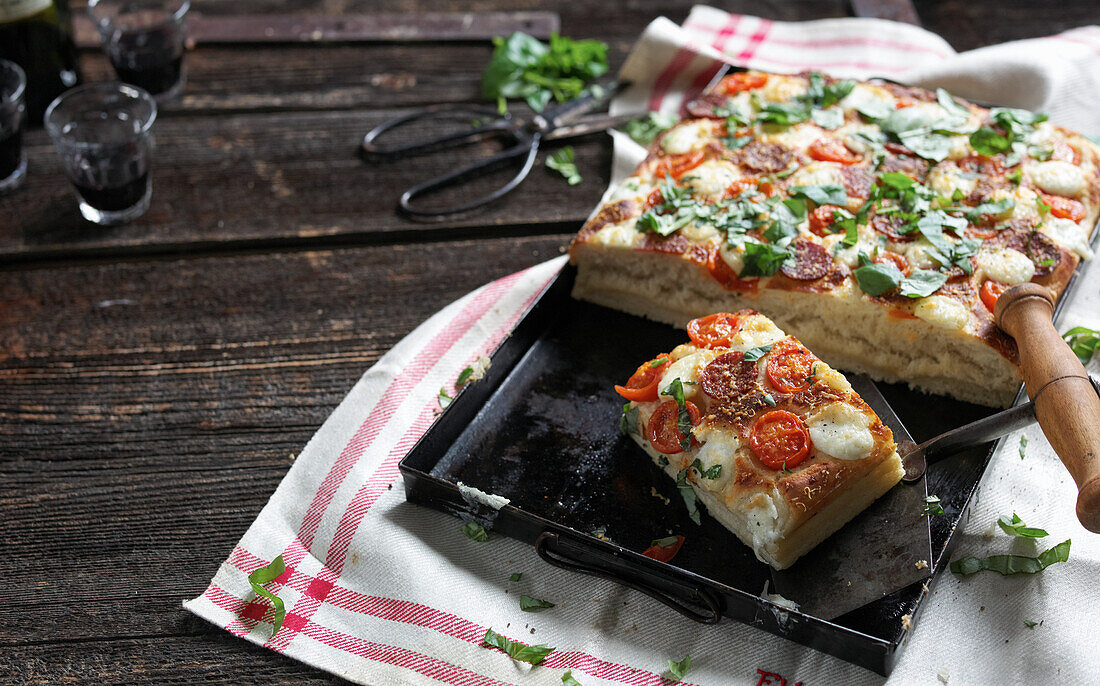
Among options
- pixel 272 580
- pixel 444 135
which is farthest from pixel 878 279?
pixel 444 135

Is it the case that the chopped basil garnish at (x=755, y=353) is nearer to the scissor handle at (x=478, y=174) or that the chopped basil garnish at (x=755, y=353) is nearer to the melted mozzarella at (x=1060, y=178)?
the melted mozzarella at (x=1060, y=178)

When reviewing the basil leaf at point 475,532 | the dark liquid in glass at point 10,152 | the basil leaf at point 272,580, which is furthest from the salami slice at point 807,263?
the dark liquid in glass at point 10,152

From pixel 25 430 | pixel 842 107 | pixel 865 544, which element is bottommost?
pixel 25 430

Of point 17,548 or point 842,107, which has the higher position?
point 842,107

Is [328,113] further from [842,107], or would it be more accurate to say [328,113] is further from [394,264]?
[842,107]

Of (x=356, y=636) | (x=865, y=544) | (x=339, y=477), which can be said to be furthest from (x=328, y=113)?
(x=865, y=544)
